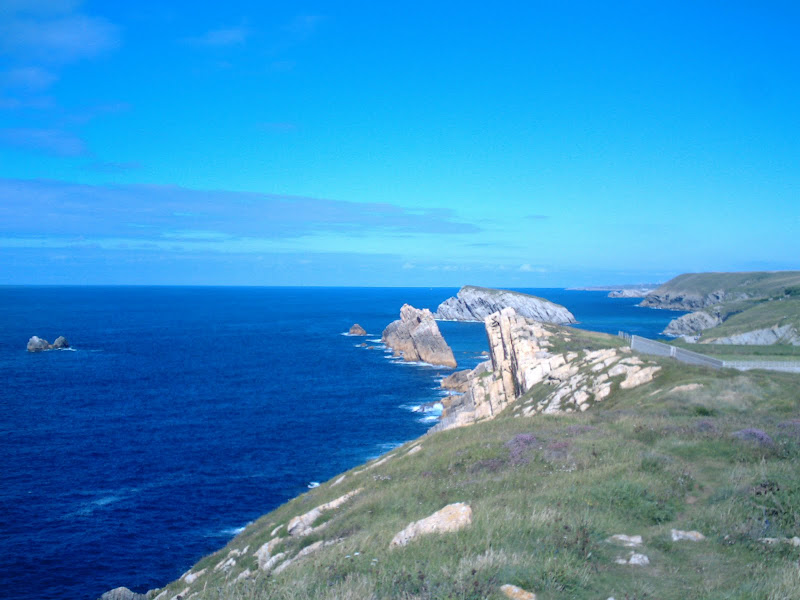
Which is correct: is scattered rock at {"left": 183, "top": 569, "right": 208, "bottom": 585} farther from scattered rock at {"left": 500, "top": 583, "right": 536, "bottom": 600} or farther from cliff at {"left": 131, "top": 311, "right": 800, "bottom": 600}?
scattered rock at {"left": 500, "top": 583, "right": 536, "bottom": 600}

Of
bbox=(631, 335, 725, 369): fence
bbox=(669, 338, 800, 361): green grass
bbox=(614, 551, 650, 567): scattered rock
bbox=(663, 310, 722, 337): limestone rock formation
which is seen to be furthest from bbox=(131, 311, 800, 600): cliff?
bbox=(663, 310, 722, 337): limestone rock formation

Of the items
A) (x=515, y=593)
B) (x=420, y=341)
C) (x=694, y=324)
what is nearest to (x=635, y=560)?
(x=515, y=593)

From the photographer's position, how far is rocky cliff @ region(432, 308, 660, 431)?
31.2 m

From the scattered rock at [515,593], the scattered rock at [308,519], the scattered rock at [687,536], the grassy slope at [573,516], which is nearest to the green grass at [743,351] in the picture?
the grassy slope at [573,516]

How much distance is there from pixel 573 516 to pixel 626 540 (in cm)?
100

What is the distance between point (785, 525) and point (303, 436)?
48.3 meters

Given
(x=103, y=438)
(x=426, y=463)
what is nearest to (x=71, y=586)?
(x=426, y=463)

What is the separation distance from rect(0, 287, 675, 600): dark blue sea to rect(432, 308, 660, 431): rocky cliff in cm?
1044

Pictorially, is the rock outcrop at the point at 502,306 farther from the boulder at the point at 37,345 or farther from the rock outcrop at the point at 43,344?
the boulder at the point at 37,345

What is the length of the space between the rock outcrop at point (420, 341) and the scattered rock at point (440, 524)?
88908 mm

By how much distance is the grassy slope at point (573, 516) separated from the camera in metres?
7.84

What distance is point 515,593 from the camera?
24.6 ft

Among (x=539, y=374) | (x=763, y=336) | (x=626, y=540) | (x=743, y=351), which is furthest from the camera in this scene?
(x=763, y=336)

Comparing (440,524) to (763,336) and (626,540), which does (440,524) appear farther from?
(763,336)
